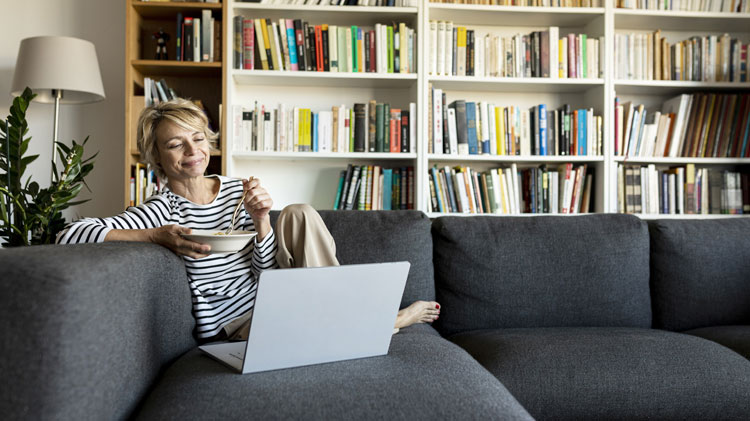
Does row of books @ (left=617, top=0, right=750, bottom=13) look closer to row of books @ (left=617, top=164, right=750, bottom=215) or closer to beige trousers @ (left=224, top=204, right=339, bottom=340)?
row of books @ (left=617, top=164, right=750, bottom=215)

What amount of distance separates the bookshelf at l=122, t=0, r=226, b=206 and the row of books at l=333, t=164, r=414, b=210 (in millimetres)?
631

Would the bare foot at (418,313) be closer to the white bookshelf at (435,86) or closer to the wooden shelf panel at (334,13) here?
the white bookshelf at (435,86)

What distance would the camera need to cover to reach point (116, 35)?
9.94 feet

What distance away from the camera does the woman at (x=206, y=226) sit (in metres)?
1.37

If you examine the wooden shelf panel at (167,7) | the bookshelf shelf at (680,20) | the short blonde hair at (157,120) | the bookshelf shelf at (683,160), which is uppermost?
the bookshelf shelf at (680,20)

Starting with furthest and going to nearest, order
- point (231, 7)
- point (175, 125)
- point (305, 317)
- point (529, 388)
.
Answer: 1. point (231, 7)
2. point (175, 125)
3. point (529, 388)
4. point (305, 317)

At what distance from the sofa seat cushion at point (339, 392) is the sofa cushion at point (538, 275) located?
0.63 m

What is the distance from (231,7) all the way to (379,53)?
28.9 inches

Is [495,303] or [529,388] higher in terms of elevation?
[495,303]

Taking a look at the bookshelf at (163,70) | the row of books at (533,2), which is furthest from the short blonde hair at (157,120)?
the row of books at (533,2)

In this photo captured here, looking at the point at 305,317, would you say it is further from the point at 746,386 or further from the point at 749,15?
the point at 749,15

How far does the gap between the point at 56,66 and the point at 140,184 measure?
614 mm

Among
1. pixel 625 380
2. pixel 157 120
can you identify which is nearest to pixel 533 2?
pixel 157 120

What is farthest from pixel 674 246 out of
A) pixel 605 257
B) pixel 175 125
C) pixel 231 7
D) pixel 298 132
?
pixel 231 7
